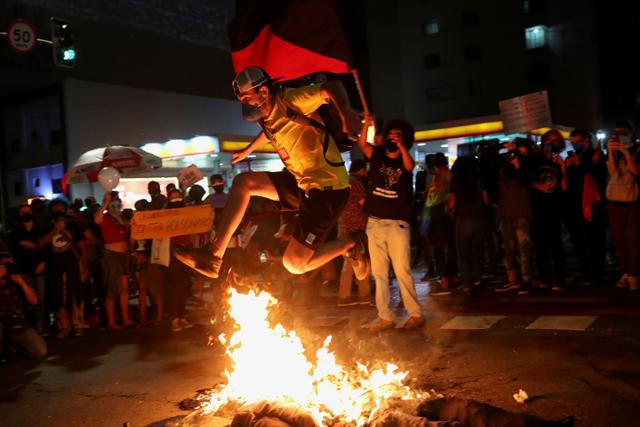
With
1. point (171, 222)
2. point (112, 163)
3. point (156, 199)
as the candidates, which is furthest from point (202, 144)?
point (171, 222)

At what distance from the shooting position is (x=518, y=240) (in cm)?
930

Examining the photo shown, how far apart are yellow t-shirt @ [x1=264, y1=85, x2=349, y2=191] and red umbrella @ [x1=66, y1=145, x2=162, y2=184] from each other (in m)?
9.40

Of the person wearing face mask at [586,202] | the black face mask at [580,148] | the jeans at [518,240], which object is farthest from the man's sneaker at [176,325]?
the black face mask at [580,148]

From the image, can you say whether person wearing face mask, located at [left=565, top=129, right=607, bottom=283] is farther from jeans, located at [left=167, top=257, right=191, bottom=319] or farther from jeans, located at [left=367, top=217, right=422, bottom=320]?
jeans, located at [left=167, top=257, right=191, bottom=319]

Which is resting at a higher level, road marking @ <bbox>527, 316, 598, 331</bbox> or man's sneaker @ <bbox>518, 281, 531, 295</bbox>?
man's sneaker @ <bbox>518, 281, 531, 295</bbox>

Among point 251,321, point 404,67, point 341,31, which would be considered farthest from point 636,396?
point 404,67

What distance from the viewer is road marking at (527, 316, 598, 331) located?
6.73m

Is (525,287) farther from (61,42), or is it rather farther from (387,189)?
(61,42)

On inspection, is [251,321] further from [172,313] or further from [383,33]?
[383,33]

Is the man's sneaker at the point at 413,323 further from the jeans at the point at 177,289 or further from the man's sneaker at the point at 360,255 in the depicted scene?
the jeans at the point at 177,289

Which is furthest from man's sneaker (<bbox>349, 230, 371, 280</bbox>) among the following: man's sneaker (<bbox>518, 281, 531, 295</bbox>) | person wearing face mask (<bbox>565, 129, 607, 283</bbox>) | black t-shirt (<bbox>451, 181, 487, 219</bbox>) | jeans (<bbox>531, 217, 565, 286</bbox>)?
person wearing face mask (<bbox>565, 129, 607, 283</bbox>)

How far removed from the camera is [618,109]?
154 feet

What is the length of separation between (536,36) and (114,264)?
133 ft

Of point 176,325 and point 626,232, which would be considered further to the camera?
point 176,325
